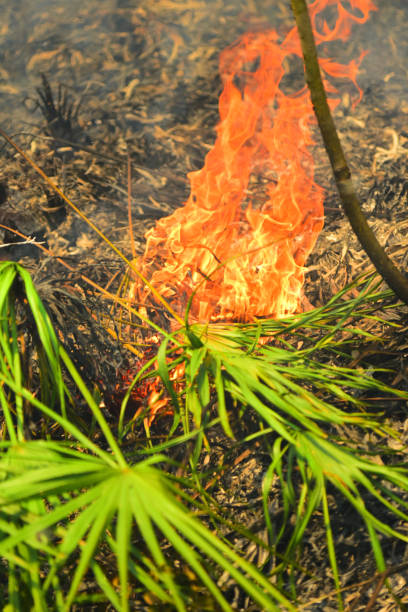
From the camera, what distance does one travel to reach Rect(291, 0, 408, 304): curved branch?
155 cm

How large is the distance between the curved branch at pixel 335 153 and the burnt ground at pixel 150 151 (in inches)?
17.6

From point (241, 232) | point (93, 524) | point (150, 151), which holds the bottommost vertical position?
point (93, 524)

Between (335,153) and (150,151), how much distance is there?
10.7 ft

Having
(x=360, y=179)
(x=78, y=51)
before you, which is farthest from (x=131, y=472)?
(x=78, y=51)

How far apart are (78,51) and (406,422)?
20.3 feet

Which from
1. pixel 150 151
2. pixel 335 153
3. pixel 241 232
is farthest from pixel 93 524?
pixel 150 151

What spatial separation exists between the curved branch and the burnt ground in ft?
1.47

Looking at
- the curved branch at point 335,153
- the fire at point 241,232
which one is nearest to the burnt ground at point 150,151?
the fire at point 241,232

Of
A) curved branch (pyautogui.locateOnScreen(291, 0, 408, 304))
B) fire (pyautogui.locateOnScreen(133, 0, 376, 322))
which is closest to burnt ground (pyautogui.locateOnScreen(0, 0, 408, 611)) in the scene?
fire (pyautogui.locateOnScreen(133, 0, 376, 322))

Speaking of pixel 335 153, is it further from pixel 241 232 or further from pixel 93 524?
pixel 241 232

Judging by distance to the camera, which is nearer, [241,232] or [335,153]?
[335,153]

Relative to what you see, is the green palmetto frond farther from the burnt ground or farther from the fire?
the fire

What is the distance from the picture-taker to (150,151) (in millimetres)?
4695

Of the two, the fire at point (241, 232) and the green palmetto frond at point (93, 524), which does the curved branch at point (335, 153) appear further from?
the green palmetto frond at point (93, 524)
